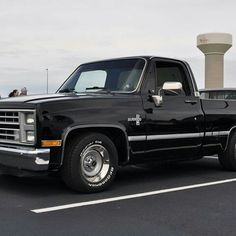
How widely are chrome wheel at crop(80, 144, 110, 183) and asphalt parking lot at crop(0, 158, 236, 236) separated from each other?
10.2 inches

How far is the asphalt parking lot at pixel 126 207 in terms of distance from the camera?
5.38 meters

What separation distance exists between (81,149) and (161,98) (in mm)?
1710

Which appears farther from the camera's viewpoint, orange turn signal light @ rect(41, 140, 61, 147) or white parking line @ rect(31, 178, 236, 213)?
orange turn signal light @ rect(41, 140, 61, 147)

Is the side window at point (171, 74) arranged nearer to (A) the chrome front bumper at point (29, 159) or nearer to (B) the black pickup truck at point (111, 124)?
(B) the black pickup truck at point (111, 124)

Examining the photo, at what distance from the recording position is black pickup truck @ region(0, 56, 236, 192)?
6688 mm

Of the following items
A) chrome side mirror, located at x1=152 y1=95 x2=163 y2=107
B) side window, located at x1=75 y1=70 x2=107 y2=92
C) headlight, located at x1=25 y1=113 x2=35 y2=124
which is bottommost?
headlight, located at x1=25 y1=113 x2=35 y2=124

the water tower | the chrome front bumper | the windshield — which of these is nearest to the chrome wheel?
the chrome front bumper

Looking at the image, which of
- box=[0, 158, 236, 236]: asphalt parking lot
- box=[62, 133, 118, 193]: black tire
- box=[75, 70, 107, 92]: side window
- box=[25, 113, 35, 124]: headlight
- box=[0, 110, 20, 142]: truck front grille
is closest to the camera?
box=[0, 158, 236, 236]: asphalt parking lot

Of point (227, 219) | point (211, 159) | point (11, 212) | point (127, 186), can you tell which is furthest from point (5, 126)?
point (211, 159)

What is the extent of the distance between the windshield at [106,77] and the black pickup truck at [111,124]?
0.02m

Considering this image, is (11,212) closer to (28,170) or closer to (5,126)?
(28,170)

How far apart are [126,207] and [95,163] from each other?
1.07 m

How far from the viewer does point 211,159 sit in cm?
1135

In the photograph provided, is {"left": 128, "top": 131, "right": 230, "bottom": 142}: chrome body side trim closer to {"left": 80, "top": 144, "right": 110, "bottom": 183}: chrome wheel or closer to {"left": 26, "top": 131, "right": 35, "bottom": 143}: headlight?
{"left": 80, "top": 144, "right": 110, "bottom": 183}: chrome wheel
